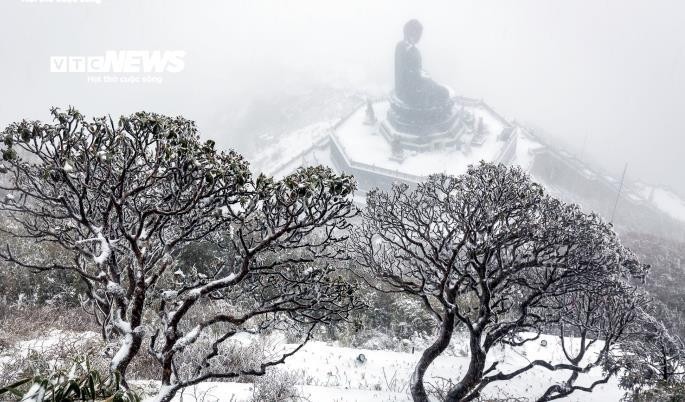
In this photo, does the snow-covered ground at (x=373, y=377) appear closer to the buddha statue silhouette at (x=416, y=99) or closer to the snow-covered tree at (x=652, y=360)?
the snow-covered tree at (x=652, y=360)

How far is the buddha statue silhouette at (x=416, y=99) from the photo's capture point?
149ft

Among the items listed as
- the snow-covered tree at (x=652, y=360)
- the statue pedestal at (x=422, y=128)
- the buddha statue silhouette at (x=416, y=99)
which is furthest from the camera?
the statue pedestal at (x=422, y=128)

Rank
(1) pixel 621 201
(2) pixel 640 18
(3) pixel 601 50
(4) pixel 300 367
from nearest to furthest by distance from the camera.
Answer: (4) pixel 300 367
(1) pixel 621 201
(3) pixel 601 50
(2) pixel 640 18

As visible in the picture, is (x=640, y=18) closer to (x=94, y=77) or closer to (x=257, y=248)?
(x=94, y=77)

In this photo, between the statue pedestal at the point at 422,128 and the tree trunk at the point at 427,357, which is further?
the statue pedestal at the point at 422,128

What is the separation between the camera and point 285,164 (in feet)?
173

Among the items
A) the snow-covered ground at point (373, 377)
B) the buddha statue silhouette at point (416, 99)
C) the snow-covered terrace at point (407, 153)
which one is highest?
the buddha statue silhouette at point (416, 99)

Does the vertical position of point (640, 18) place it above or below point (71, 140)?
above

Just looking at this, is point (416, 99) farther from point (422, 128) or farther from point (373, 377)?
point (373, 377)

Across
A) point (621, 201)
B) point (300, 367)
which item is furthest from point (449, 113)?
point (300, 367)

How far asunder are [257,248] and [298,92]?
85.5 m

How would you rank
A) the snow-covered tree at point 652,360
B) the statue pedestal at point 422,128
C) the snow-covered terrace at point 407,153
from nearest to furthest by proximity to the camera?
the snow-covered tree at point 652,360, the snow-covered terrace at point 407,153, the statue pedestal at point 422,128

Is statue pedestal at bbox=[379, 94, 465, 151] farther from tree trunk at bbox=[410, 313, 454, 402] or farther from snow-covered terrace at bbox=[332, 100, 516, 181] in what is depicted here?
tree trunk at bbox=[410, 313, 454, 402]

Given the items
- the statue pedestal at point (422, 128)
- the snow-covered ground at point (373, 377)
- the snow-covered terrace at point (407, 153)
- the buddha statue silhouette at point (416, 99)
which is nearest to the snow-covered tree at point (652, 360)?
the snow-covered ground at point (373, 377)
